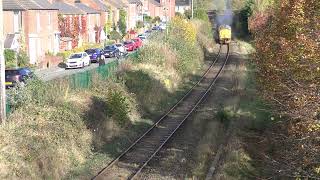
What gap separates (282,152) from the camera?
15.1 metres

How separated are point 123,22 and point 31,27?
36381mm

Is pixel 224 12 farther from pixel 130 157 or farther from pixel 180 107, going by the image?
pixel 130 157

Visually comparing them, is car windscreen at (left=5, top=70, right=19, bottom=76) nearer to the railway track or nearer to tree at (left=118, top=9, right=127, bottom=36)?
the railway track

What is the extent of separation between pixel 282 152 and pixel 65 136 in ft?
24.5

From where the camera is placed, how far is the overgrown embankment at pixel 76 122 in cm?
1579

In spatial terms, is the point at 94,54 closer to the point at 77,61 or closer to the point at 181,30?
the point at 77,61

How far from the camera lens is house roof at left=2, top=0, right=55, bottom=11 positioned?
47.4m

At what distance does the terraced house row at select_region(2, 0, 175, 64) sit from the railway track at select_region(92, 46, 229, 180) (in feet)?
66.7

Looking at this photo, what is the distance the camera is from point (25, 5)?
49.2 m

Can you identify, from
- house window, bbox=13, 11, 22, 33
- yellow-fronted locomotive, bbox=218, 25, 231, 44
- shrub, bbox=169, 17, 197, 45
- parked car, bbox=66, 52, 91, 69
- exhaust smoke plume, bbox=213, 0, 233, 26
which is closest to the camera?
parked car, bbox=66, 52, 91, 69

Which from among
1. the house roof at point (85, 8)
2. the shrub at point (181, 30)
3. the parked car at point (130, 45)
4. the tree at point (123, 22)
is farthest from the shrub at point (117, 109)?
the tree at point (123, 22)

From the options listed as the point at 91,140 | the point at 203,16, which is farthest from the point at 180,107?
the point at 203,16

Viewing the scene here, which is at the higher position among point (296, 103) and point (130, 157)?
point (296, 103)

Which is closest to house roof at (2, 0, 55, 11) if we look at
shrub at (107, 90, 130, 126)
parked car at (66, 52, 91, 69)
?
parked car at (66, 52, 91, 69)
